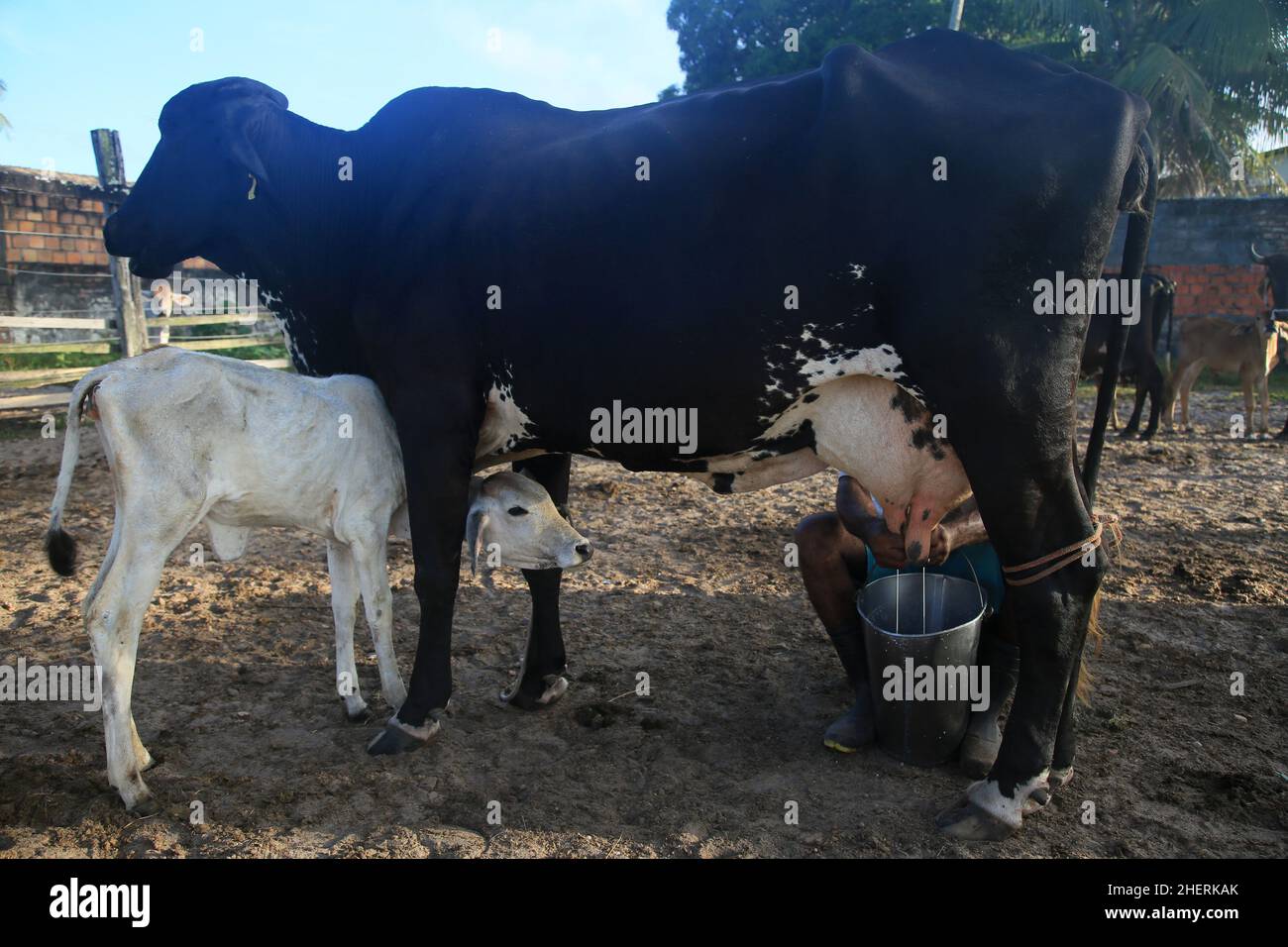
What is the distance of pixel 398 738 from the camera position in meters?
3.92

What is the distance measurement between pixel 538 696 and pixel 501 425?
3.98ft

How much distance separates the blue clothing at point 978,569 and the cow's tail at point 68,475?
9.95 feet

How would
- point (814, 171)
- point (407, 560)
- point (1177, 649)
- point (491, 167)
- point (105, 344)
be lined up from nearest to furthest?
point (814, 171) → point (491, 167) → point (1177, 649) → point (407, 560) → point (105, 344)

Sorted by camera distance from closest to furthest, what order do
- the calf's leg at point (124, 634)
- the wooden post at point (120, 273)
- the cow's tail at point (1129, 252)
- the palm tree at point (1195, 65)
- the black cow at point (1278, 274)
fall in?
the cow's tail at point (1129, 252)
the calf's leg at point (124, 634)
the wooden post at point (120, 273)
the black cow at point (1278, 274)
the palm tree at point (1195, 65)

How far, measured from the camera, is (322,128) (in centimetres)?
451

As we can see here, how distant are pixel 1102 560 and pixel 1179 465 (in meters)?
7.05

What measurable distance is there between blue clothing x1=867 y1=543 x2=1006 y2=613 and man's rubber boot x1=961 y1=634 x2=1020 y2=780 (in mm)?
164

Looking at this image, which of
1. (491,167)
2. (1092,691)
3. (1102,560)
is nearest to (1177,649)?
(1092,691)

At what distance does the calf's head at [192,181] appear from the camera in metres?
4.38

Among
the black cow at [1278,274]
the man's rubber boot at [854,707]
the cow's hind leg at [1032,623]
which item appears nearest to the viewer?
the cow's hind leg at [1032,623]

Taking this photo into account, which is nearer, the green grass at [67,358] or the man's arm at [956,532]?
the man's arm at [956,532]

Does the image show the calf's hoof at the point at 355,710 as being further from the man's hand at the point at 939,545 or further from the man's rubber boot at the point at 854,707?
the man's hand at the point at 939,545

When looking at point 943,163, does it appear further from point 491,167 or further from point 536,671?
point 536,671

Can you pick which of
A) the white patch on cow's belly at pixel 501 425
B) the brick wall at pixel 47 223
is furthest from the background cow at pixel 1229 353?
the brick wall at pixel 47 223
